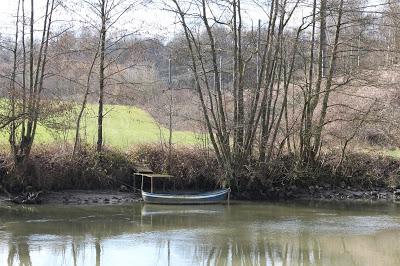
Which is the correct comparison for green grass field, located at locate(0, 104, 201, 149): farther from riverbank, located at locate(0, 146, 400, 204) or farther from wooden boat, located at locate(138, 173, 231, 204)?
wooden boat, located at locate(138, 173, 231, 204)

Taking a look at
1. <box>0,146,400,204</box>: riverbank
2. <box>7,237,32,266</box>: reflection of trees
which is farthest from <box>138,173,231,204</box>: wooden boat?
<box>7,237,32,266</box>: reflection of trees

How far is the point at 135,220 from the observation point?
653 inches

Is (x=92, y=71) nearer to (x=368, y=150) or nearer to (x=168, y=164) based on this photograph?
(x=168, y=164)

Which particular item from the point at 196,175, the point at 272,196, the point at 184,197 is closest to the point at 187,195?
the point at 184,197

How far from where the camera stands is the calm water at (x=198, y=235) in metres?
11.9

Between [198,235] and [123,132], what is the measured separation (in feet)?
44.1

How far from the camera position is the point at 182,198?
1992cm

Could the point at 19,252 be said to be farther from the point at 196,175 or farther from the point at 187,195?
the point at 196,175

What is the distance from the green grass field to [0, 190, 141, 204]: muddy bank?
217 centimetres

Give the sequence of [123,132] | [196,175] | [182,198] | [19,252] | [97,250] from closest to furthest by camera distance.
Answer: [19,252] < [97,250] < [182,198] < [196,175] < [123,132]

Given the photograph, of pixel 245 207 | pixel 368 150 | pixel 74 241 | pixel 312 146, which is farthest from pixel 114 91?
pixel 368 150

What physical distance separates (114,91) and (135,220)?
24.2 feet

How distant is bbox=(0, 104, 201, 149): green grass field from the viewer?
22.2 m

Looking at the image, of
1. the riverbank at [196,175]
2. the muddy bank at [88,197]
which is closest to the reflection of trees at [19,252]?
the muddy bank at [88,197]
